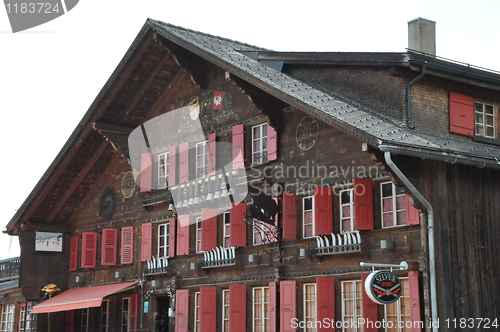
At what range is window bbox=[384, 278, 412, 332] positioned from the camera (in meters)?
16.5

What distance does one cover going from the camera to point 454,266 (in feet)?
52.7

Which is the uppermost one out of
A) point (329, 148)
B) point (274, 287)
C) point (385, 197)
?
point (329, 148)

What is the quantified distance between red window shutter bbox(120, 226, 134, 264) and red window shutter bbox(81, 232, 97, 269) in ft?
6.05

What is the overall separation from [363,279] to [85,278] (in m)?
13.2

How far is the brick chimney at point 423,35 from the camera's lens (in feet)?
65.2

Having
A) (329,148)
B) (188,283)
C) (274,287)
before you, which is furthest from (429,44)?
(188,283)

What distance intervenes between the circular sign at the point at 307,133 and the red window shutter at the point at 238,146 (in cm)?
202

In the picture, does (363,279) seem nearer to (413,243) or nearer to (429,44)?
(413,243)

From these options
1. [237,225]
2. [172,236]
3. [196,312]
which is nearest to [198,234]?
[172,236]

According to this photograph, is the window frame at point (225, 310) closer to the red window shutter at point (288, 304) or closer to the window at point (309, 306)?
the red window shutter at point (288, 304)

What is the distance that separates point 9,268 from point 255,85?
15.8 m

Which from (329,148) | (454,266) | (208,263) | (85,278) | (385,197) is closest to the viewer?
(454,266)

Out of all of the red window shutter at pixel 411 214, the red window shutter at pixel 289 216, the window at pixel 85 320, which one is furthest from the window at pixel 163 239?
the red window shutter at pixel 411 214

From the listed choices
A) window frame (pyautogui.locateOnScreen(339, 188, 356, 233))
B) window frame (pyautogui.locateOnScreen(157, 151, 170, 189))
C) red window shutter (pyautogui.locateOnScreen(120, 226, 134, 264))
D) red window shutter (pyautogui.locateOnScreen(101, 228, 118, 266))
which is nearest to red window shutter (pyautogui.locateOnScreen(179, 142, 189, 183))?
window frame (pyautogui.locateOnScreen(157, 151, 170, 189))
